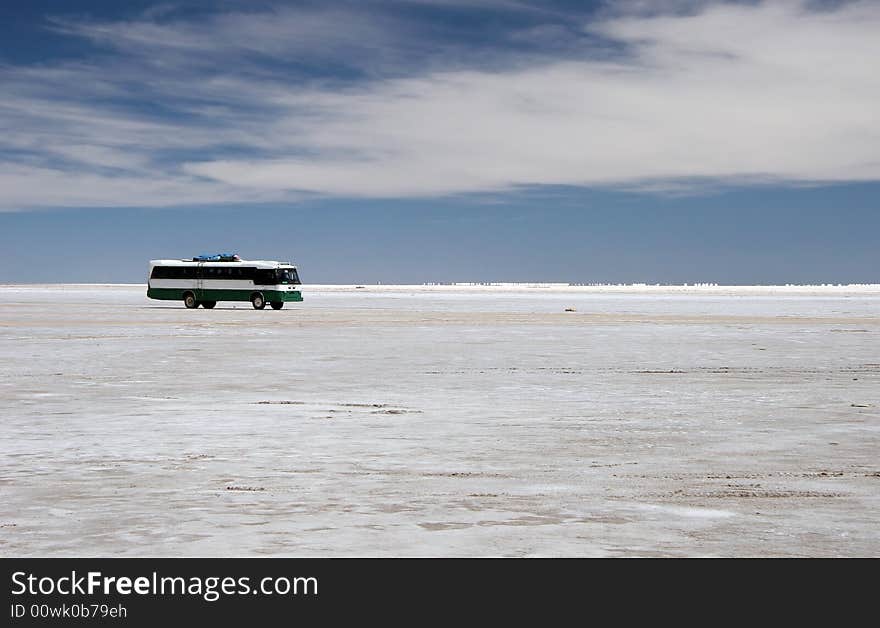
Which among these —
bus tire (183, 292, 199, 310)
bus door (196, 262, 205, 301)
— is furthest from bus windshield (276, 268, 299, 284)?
bus tire (183, 292, 199, 310)

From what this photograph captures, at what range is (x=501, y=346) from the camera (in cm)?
3105

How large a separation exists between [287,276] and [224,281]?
3790 millimetres

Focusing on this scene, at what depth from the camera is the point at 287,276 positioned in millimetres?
67062

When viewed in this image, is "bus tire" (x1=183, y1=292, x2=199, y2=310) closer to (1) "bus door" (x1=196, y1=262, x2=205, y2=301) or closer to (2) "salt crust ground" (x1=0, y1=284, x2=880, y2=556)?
(1) "bus door" (x1=196, y1=262, x2=205, y2=301)

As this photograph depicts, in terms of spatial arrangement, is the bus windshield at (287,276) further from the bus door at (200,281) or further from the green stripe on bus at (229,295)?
the bus door at (200,281)

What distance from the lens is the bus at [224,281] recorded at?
66.4 m

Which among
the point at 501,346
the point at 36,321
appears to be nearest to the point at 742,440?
the point at 501,346

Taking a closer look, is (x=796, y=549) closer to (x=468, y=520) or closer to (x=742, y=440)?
(x=468, y=520)

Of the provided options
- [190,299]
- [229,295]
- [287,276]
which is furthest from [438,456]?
[190,299]

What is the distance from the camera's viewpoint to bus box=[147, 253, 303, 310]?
6638 cm

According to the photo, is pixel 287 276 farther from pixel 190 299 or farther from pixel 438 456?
pixel 438 456
